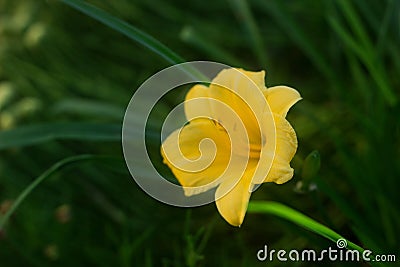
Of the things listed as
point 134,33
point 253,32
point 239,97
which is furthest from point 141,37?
point 253,32

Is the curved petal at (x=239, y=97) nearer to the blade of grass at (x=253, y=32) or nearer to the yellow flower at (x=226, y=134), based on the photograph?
the yellow flower at (x=226, y=134)

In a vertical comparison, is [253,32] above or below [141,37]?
above

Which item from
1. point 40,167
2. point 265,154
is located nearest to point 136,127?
point 265,154

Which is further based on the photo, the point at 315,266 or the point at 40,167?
the point at 40,167

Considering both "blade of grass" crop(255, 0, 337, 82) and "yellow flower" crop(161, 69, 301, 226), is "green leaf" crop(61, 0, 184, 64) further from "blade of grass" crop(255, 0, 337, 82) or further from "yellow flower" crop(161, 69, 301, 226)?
"blade of grass" crop(255, 0, 337, 82)

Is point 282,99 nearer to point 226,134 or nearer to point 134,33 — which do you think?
point 226,134

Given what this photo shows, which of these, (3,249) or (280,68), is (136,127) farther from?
(280,68)
